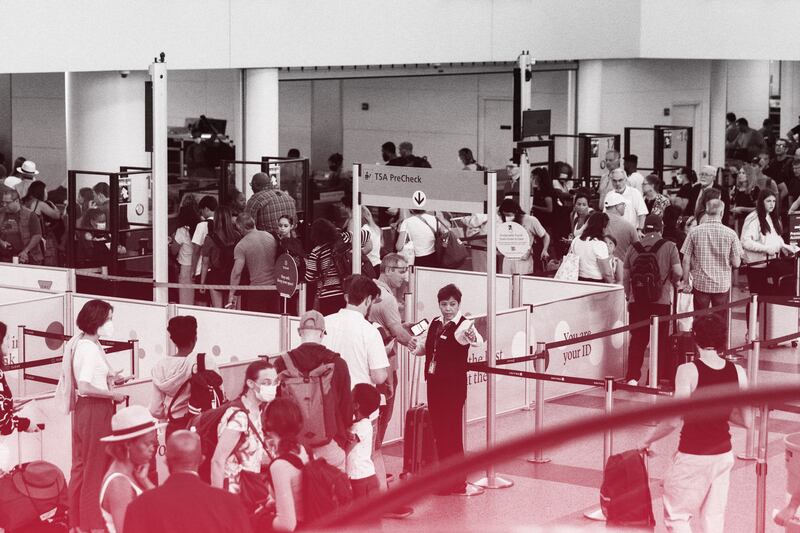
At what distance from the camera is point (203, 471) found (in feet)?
22.2

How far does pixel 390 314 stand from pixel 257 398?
256 cm

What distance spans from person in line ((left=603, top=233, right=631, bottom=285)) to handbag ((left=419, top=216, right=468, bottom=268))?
7.14 feet

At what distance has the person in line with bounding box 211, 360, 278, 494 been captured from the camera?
20.7ft

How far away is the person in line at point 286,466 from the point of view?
586 cm

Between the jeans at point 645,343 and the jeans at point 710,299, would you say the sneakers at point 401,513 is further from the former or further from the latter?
the jeans at point 710,299

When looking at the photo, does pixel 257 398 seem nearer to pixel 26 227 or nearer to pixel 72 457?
pixel 72 457

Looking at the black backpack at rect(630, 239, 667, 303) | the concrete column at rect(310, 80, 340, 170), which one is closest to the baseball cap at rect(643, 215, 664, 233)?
A: the black backpack at rect(630, 239, 667, 303)

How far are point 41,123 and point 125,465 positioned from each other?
19.7 metres

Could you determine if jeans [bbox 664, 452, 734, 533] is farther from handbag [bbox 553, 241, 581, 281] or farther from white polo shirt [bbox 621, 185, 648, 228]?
white polo shirt [bbox 621, 185, 648, 228]

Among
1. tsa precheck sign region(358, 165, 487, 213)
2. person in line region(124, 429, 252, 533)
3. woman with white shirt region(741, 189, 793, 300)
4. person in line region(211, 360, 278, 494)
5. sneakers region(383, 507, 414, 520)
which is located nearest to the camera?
person in line region(124, 429, 252, 533)

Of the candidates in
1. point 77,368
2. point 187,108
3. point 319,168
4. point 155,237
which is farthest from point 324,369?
point 319,168

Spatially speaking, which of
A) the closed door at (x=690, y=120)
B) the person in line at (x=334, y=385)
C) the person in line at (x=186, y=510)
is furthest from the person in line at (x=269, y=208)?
the closed door at (x=690, y=120)

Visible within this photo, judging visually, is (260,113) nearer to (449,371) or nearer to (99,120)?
(99,120)

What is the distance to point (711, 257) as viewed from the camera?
11594mm
